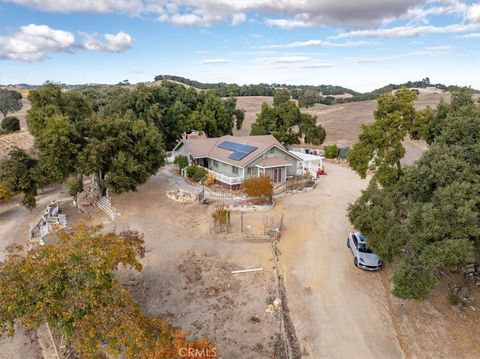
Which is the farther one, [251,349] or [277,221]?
[277,221]

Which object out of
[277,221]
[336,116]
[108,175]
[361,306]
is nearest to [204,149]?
[108,175]

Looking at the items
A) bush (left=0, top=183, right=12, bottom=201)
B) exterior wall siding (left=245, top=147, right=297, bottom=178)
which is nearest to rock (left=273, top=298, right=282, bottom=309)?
exterior wall siding (left=245, top=147, right=297, bottom=178)

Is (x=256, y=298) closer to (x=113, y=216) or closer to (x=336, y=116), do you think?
(x=113, y=216)

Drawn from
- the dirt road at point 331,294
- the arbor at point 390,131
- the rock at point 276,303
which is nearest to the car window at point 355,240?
the dirt road at point 331,294

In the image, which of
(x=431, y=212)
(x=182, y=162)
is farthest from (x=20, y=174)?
(x=431, y=212)

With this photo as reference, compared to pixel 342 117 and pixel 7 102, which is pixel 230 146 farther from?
pixel 7 102

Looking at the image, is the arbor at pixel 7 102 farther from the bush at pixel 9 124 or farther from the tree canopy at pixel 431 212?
the tree canopy at pixel 431 212
